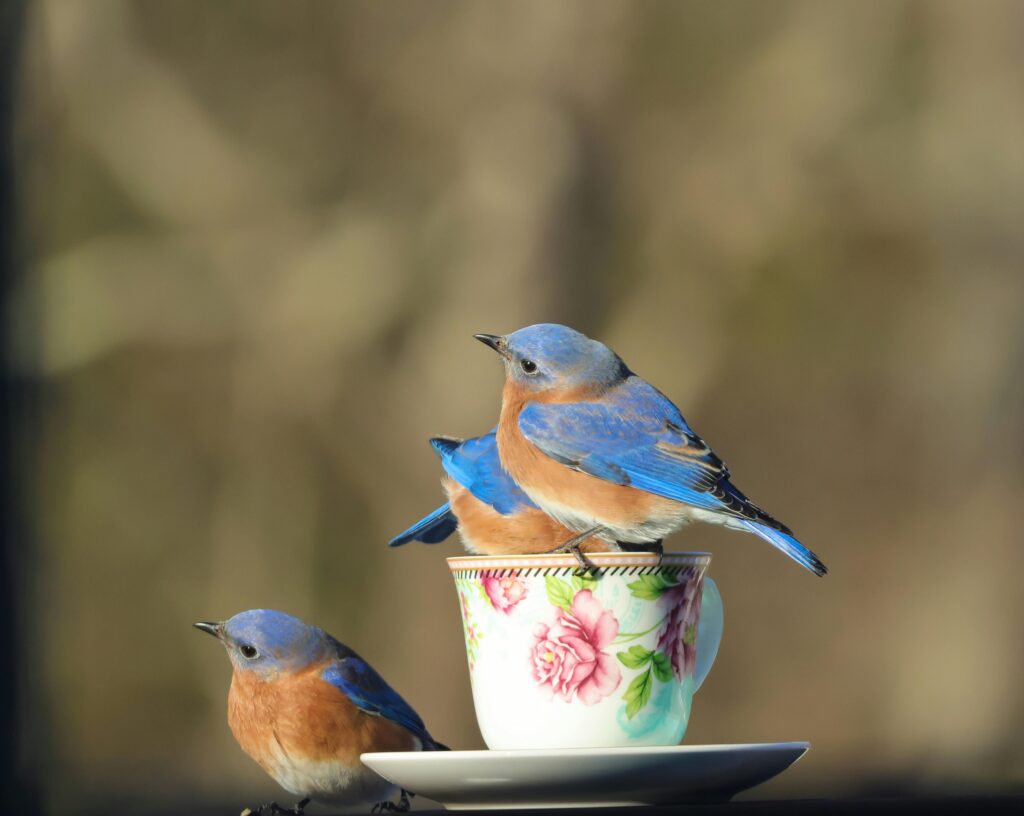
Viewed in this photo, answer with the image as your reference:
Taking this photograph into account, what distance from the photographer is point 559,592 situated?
113 centimetres

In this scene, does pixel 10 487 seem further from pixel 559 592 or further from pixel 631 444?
pixel 559 592

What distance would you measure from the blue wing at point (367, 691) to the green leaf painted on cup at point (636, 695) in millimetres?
374

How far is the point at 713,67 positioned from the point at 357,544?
1587 mm

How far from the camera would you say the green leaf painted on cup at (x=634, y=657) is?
1137 mm

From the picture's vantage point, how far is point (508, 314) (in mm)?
3463

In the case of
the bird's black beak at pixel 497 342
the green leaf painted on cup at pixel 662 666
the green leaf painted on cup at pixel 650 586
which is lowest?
the green leaf painted on cup at pixel 662 666

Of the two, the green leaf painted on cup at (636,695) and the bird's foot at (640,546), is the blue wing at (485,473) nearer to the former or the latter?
the bird's foot at (640,546)

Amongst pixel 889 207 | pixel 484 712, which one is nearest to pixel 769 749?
pixel 484 712

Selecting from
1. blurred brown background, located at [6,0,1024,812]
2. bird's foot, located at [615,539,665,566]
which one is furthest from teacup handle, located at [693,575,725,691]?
blurred brown background, located at [6,0,1024,812]

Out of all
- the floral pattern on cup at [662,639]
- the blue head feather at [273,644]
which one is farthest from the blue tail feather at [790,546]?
the blue head feather at [273,644]

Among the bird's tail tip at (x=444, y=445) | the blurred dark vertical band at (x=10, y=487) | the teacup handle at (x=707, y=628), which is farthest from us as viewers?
the blurred dark vertical band at (x=10, y=487)

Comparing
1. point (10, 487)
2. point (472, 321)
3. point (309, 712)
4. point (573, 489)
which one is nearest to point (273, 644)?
point (309, 712)

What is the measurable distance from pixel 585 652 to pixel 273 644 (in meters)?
0.43

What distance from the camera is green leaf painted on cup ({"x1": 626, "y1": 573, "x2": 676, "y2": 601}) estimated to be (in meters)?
1.13
